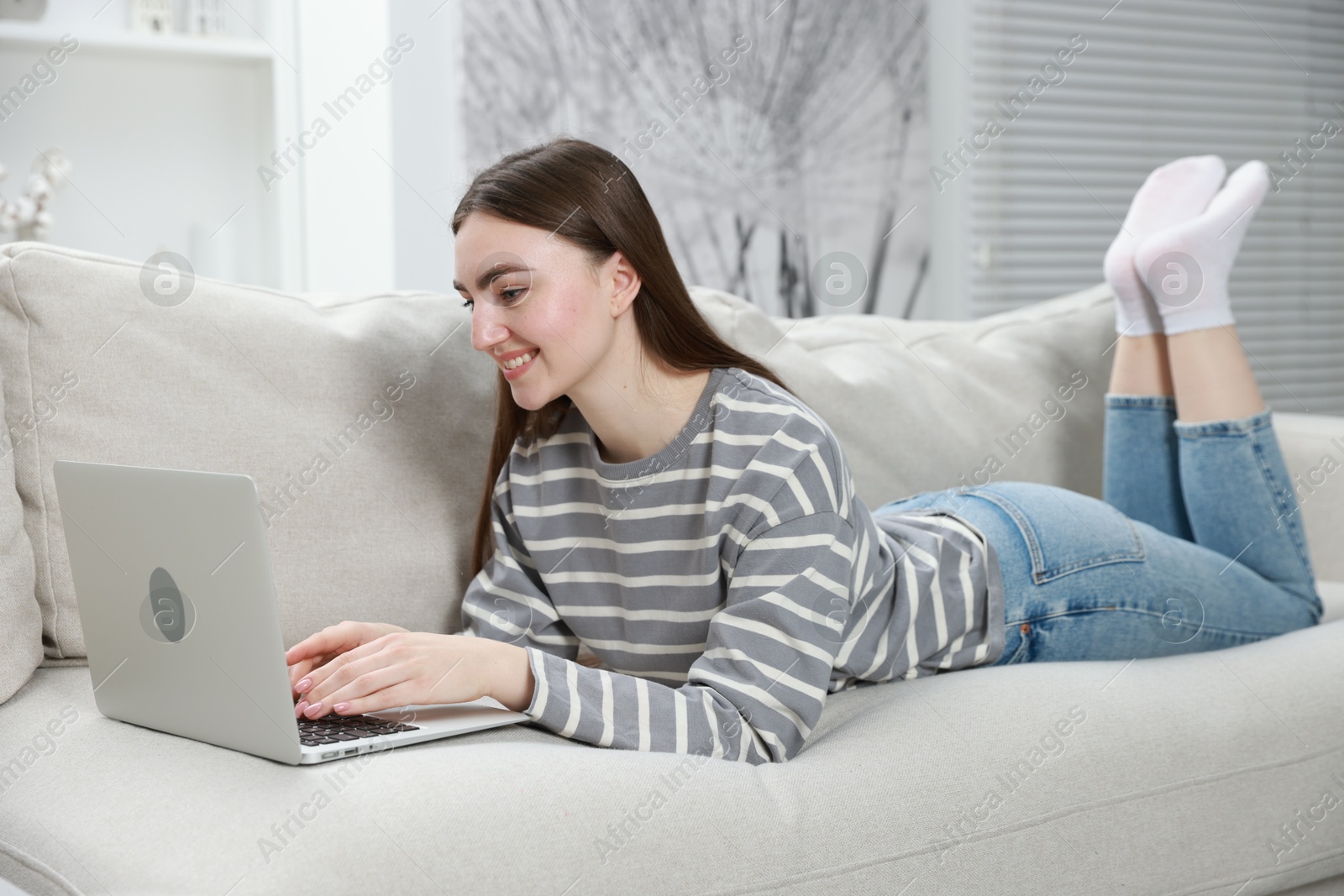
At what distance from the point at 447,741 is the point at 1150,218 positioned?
128 cm

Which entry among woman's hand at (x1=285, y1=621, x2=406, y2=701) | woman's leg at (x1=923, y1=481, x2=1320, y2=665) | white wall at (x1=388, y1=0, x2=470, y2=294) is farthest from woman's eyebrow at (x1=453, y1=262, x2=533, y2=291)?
white wall at (x1=388, y1=0, x2=470, y2=294)

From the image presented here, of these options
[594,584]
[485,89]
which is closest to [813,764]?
[594,584]

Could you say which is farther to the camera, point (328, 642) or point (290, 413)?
point (290, 413)

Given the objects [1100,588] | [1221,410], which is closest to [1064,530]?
[1100,588]

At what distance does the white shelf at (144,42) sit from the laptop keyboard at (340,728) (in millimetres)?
1660

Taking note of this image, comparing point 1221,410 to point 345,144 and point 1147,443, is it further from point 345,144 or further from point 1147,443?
point 345,144

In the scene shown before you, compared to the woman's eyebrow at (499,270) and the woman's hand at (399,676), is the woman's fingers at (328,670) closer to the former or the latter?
the woman's hand at (399,676)

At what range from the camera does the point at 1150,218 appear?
1654mm

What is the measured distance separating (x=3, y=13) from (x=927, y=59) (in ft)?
6.68

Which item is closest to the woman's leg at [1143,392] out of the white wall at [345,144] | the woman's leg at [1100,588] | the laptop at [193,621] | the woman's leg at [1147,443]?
the woman's leg at [1147,443]

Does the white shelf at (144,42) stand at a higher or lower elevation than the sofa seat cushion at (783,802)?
higher

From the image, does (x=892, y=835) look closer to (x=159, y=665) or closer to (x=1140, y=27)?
(x=159, y=665)

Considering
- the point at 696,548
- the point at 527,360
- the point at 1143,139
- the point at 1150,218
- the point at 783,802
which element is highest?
the point at 1143,139

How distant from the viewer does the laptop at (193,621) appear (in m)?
0.77
